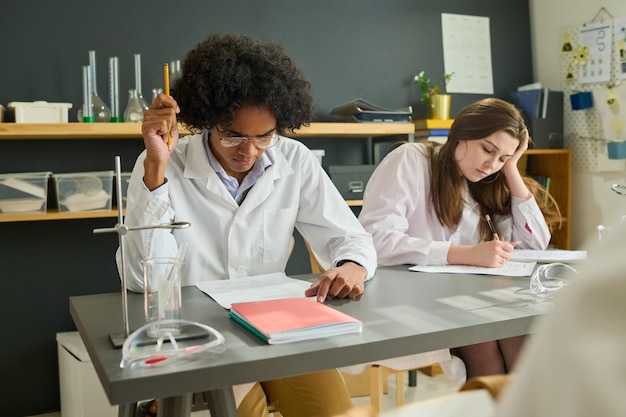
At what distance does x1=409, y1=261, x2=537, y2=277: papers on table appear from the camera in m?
1.91

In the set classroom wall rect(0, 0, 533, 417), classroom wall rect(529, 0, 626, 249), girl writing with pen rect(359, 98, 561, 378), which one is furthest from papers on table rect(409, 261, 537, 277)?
classroom wall rect(529, 0, 626, 249)

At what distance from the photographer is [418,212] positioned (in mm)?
2410

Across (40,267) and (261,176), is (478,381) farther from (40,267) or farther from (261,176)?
(40,267)

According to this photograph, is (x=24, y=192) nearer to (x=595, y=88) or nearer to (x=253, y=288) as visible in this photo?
(x=253, y=288)

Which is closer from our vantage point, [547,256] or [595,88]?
[547,256]

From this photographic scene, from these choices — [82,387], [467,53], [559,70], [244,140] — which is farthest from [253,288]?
[559,70]

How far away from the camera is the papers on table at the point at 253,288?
1.56m

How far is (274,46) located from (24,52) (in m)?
1.58

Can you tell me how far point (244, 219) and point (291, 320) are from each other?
66 cm

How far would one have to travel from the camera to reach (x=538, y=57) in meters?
4.28

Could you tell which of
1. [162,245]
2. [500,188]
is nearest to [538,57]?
[500,188]

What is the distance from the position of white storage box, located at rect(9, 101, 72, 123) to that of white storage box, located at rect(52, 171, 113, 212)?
A: 0.24m

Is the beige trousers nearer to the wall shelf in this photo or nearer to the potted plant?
the wall shelf

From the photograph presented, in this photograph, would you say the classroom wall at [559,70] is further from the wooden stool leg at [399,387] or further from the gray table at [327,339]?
the gray table at [327,339]
